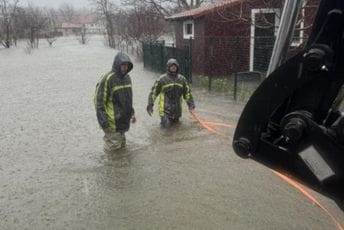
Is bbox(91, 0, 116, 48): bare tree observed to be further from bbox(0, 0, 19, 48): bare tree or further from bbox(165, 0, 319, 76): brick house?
bbox(165, 0, 319, 76): brick house

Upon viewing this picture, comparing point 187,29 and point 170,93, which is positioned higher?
point 187,29

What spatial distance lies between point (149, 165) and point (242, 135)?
165 inches

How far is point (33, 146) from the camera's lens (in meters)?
7.65

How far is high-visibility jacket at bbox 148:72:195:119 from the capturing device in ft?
26.7

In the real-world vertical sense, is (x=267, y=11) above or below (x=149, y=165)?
above

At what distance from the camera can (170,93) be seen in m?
8.19

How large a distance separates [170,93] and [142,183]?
2.91 m

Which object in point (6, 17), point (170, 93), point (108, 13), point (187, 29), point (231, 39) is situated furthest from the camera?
point (6, 17)

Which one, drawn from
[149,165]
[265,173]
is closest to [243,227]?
[265,173]

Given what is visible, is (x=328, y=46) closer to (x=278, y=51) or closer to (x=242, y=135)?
(x=278, y=51)

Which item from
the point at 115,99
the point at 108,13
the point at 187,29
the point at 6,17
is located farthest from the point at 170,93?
the point at 6,17

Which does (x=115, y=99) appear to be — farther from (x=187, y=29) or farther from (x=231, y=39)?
(x=187, y=29)

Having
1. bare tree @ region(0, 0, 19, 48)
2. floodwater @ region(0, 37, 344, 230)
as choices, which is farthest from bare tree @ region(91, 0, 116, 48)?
floodwater @ region(0, 37, 344, 230)

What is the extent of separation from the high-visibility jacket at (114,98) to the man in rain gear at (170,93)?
4.51 feet
